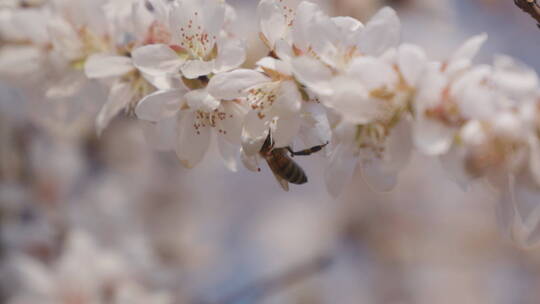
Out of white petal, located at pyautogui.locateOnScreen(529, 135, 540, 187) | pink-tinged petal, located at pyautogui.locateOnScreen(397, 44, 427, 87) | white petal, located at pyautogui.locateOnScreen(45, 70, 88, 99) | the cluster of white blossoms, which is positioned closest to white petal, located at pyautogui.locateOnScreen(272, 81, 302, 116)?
the cluster of white blossoms

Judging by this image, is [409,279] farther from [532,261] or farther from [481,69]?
[481,69]

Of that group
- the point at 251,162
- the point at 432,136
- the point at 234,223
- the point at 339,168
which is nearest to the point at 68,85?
the point at 251,162

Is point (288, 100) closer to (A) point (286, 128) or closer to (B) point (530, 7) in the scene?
(A) point (286, 128)

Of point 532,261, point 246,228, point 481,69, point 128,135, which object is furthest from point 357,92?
point 246,228

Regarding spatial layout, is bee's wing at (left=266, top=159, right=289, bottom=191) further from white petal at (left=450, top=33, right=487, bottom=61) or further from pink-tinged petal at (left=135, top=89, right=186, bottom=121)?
white petal at (left=450, top=33, right=487, bottom=61)

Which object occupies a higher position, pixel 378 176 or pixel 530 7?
pixel 530 7
